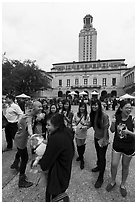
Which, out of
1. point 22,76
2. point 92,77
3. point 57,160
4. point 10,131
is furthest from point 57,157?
point 92,77

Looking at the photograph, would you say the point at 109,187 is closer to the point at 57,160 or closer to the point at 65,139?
the point at 57,160

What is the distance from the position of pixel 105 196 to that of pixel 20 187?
1.61 meters

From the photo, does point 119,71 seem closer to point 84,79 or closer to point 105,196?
point 84,79

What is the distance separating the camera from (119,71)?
181 feet

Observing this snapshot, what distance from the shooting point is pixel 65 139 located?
5.30 feet

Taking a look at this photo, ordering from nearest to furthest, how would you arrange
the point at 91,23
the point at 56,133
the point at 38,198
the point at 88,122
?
1. the point at 56,133
2. the point at 38,198
3. the point at 88,122
4. the point at 91,23

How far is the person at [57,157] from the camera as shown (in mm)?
1577

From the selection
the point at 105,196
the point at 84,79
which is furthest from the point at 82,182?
the point at 84,79

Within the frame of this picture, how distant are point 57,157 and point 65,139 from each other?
0.24 meters

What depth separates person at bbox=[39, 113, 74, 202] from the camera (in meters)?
1.58

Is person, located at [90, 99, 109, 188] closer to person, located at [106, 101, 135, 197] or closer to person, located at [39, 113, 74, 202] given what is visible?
person, located at [106, 101, 135, 197]

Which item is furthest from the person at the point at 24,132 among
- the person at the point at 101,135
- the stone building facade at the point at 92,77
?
the stone building facade at the point at 92,77

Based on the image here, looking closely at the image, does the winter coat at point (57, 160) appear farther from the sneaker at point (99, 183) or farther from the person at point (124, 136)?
the sneaker at point (99, 183)

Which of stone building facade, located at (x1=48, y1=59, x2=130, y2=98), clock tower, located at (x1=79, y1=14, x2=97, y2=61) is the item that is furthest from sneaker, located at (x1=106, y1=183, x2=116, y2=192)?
clock tower, located at (x1=79, y1=14, x2=97, y2=61)
